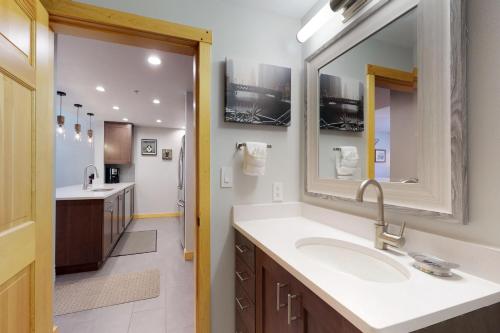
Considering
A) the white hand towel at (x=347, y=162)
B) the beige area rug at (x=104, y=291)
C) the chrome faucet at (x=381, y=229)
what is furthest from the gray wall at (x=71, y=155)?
the chrome faucet at (x=381, y=229)

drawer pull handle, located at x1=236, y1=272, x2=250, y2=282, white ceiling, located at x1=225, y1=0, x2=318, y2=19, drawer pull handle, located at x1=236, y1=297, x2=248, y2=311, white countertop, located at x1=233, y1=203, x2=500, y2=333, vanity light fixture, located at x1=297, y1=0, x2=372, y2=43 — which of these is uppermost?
white ceiling, located at x1=225, y1=0, x2=318, y2=19

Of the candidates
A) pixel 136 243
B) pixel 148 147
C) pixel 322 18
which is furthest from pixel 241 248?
pixel 148 147

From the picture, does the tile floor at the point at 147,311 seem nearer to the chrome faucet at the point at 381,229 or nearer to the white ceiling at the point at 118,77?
the chrome faucet at the point at 381,229

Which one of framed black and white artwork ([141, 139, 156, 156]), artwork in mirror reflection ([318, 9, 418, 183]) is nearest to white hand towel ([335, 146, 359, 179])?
artwork in mirror reflection ([318, 9, 418, 183])

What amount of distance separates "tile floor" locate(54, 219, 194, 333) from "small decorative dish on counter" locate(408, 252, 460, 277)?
1685 millimetres

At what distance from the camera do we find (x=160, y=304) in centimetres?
200

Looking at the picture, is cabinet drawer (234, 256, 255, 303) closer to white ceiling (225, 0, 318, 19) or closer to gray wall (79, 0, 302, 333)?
gray wall (79, 0, 302, 333)

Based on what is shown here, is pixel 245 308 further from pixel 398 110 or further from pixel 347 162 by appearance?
pixel 398 110

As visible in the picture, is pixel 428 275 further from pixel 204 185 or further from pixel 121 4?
pixel 121 4

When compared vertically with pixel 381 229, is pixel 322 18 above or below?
above

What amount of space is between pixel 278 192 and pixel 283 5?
1.27 m

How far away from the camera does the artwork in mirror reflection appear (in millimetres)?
945

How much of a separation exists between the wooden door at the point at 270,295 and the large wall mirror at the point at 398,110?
1.91 ft

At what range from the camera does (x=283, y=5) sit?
1.46m
